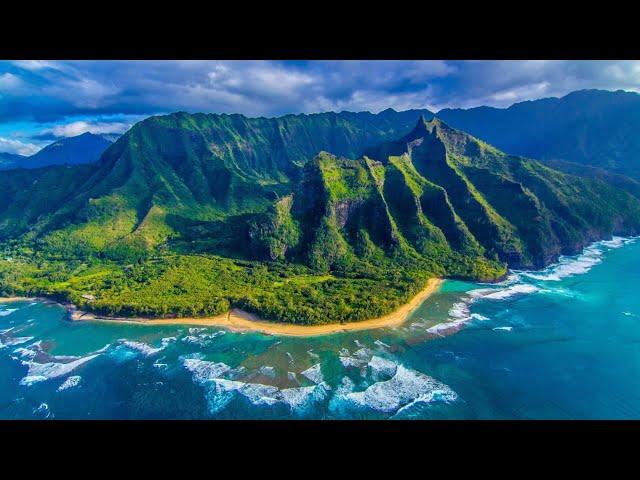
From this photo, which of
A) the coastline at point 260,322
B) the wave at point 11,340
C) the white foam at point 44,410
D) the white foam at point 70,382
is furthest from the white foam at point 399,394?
the wave at point 11,340

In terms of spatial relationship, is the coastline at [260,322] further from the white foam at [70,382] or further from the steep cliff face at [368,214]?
the steep cliff face at [368,214]

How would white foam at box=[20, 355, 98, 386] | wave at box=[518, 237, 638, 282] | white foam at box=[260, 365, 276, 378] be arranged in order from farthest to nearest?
1. wave at box=[518, 237, 638, 282]
2. white foam at box=[20, 355, 98, 386]
3. white foam at box=[260, 365, 276, 378]

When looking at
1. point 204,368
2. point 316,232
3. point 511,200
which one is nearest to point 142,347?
point 204,368

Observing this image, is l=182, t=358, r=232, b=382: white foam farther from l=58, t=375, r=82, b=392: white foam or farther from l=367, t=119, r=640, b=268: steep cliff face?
l=367, t=119, r=640, b=268: steep cliff face

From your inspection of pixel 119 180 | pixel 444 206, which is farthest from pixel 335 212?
pixel 119 180

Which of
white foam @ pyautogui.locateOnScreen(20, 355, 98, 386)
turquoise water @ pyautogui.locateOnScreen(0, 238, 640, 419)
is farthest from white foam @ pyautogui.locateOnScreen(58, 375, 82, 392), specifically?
white foam @ pyautogui.locateOnScreen(20, 355, 98, 386)
